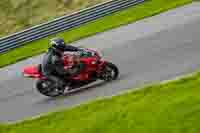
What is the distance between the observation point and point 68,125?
14.5m

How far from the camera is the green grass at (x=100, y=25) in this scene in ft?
80.6

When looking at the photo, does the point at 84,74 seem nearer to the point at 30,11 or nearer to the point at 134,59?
the point at 134,59

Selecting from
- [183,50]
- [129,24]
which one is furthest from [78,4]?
[183,50]

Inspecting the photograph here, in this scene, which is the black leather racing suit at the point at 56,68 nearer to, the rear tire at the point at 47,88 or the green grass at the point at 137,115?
the rear tire at the point at 47,88

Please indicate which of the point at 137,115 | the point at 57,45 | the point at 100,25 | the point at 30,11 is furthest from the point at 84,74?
the point at 30,11

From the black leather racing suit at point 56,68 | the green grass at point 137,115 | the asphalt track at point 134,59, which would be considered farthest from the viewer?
the black leather racing suit at point 56,68

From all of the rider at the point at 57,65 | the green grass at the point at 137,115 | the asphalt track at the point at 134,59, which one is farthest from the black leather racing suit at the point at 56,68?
the green grass at the point at 137,115

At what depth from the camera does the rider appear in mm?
17172

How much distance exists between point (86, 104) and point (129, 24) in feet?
30.3

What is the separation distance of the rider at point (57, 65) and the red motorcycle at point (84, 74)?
0.43ft

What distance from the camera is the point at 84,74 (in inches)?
699

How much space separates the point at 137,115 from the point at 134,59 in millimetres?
5886

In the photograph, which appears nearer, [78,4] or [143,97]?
[143,97]

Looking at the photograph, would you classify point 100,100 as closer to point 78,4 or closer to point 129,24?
point 129,24
